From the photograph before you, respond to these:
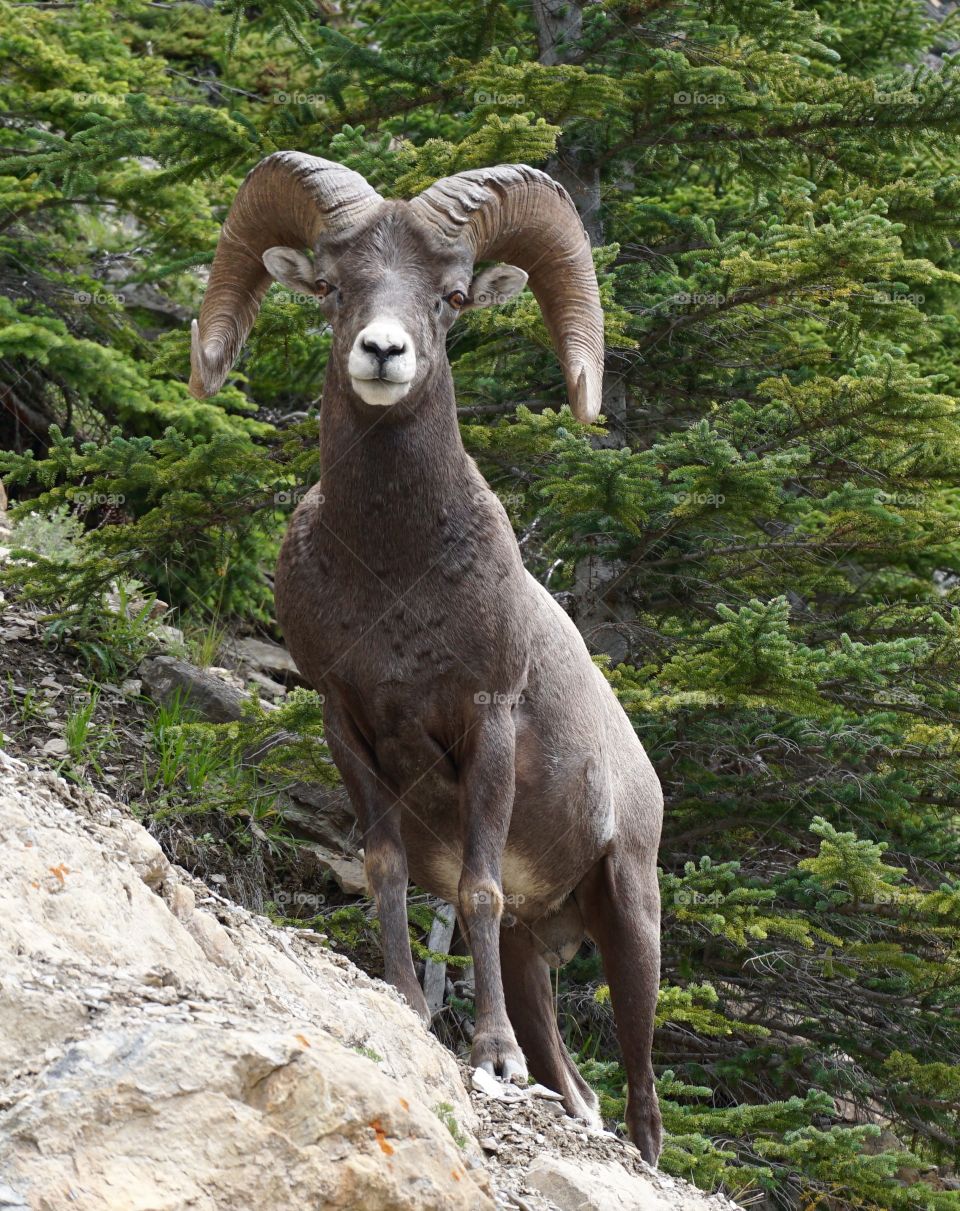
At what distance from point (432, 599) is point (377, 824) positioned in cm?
81

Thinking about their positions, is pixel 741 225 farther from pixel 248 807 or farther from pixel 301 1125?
pixel 301 1125

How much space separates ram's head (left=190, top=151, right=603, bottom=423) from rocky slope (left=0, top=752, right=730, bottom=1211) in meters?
1.88

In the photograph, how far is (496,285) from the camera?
6.41 metres

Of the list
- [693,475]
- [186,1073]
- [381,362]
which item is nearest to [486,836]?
[381,362]

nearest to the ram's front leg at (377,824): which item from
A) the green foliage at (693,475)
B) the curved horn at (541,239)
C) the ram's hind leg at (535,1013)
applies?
the ram's hind leg at (535,1013)

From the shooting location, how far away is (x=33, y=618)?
9.82 metres

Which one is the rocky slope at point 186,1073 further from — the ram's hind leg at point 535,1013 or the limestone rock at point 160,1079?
the ram's hind leg at point 535,1013

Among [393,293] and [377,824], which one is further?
[377,824]

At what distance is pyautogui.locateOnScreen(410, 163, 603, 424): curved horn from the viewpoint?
6090mm

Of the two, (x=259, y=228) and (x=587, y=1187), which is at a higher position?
(x=259, y=228)

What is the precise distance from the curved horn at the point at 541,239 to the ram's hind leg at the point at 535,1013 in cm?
216

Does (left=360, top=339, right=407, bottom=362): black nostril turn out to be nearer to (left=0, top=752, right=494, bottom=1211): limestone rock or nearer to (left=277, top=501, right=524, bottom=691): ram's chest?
(left=277, top=501, right=524, bottom=691): ram's chest

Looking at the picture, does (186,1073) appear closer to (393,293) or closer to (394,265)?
(393,293)

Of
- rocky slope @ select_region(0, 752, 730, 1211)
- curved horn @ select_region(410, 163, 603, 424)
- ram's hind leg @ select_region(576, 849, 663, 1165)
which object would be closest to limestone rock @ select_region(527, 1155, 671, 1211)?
rocky slope @ select_region(0, 752, 730, 1211)
